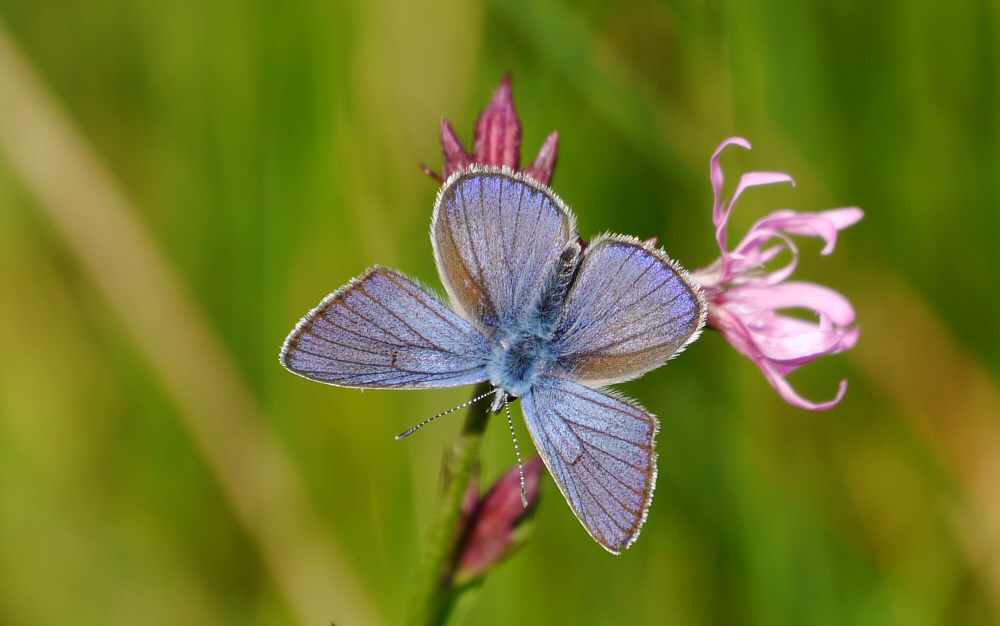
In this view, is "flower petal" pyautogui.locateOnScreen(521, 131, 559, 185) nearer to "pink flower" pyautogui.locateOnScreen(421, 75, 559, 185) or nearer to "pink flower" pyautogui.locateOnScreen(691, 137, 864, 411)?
"pink flower" pyautogui.locateOnScreen(421, 75, 559, 185)

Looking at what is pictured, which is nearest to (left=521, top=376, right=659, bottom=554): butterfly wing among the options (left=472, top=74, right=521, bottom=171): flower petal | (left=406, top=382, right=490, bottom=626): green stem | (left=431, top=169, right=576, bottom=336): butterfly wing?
(left=406, top=382, right=490, bottom=626): green stem

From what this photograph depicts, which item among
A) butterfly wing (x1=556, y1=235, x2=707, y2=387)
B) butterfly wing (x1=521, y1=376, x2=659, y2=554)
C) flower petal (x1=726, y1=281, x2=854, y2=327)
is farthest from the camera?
flower petal (x1=726, y1=281, x2=854, y2=327)

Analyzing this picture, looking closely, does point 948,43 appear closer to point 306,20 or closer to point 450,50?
point 450,50

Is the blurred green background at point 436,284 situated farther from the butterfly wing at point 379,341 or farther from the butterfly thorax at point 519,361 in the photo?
the butterfly wing at point 379,341

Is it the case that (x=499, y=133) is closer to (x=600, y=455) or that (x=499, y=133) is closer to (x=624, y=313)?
(x=624, y=313)

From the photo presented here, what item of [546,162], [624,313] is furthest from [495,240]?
[624,313]

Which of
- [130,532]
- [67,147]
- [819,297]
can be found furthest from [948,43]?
[130,532]

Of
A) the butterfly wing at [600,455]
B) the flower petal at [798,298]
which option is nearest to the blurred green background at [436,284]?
the flower petal at [798,298]
